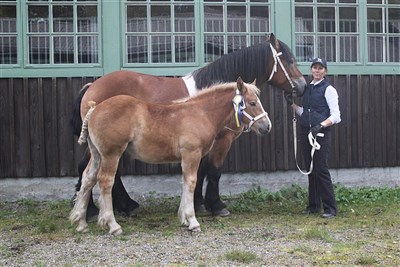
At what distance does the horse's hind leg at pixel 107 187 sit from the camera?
227 inches

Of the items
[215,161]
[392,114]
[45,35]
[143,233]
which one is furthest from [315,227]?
[45,35]

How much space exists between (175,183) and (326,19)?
346 cm

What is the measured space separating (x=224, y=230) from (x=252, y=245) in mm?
722

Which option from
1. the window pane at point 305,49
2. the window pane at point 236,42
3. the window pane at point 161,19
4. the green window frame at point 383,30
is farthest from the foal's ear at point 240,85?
the green window frame at point 383,30

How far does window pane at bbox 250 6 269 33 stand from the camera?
333 inches

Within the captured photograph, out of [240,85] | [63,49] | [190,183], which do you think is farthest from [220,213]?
[63,49]

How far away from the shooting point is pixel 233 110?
6.27 metres

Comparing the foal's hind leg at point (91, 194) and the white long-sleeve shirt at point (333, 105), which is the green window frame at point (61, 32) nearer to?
the foal's hind leg at point (91, 194)

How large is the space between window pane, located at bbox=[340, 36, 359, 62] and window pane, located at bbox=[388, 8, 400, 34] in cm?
65

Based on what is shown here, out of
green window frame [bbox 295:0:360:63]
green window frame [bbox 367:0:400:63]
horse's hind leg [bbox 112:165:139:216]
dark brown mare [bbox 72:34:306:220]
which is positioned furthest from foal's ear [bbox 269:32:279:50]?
horse's hind leg [bbox 112:165:139:216]

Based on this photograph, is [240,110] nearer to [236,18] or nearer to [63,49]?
[236,18]

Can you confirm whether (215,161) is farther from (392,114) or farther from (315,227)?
(392,114)

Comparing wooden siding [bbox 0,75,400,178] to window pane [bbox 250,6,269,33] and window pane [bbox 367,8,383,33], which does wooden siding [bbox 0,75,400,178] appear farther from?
window pane [bbox 250,6,269,33]

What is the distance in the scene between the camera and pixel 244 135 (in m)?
8.55
